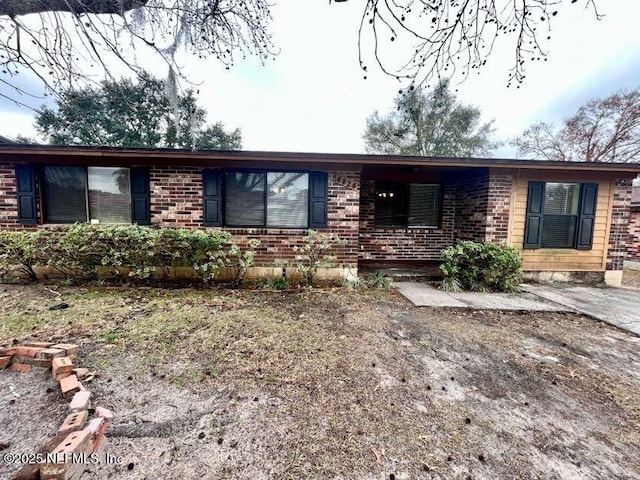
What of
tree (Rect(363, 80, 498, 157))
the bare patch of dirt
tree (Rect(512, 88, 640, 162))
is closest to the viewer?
the bare patch of dirt

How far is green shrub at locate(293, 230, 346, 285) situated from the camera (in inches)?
206

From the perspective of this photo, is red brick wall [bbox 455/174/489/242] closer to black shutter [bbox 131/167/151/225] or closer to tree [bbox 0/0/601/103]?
tree [bbox 0/0/601/103]

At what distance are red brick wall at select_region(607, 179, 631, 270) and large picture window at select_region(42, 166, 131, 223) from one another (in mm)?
10127

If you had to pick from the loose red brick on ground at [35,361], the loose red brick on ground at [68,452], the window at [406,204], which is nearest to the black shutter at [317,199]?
the window at [406,204]

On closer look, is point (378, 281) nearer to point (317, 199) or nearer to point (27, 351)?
point (317, 199)

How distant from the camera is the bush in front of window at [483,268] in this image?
506 cm

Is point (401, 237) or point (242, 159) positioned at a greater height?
point (242, 159)

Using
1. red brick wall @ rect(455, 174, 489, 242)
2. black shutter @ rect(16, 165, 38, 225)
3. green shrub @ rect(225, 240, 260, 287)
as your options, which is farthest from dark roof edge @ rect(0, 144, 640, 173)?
green shrub @ rect(225, 240, 260, 287)

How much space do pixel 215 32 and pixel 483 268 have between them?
5.60 m

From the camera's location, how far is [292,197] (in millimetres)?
5566

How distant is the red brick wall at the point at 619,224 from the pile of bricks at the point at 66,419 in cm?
889

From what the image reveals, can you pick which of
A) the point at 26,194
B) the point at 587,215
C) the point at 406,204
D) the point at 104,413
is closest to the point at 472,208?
the point at 406,204

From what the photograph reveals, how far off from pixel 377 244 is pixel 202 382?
562 cm

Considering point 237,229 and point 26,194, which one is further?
point 237,229
